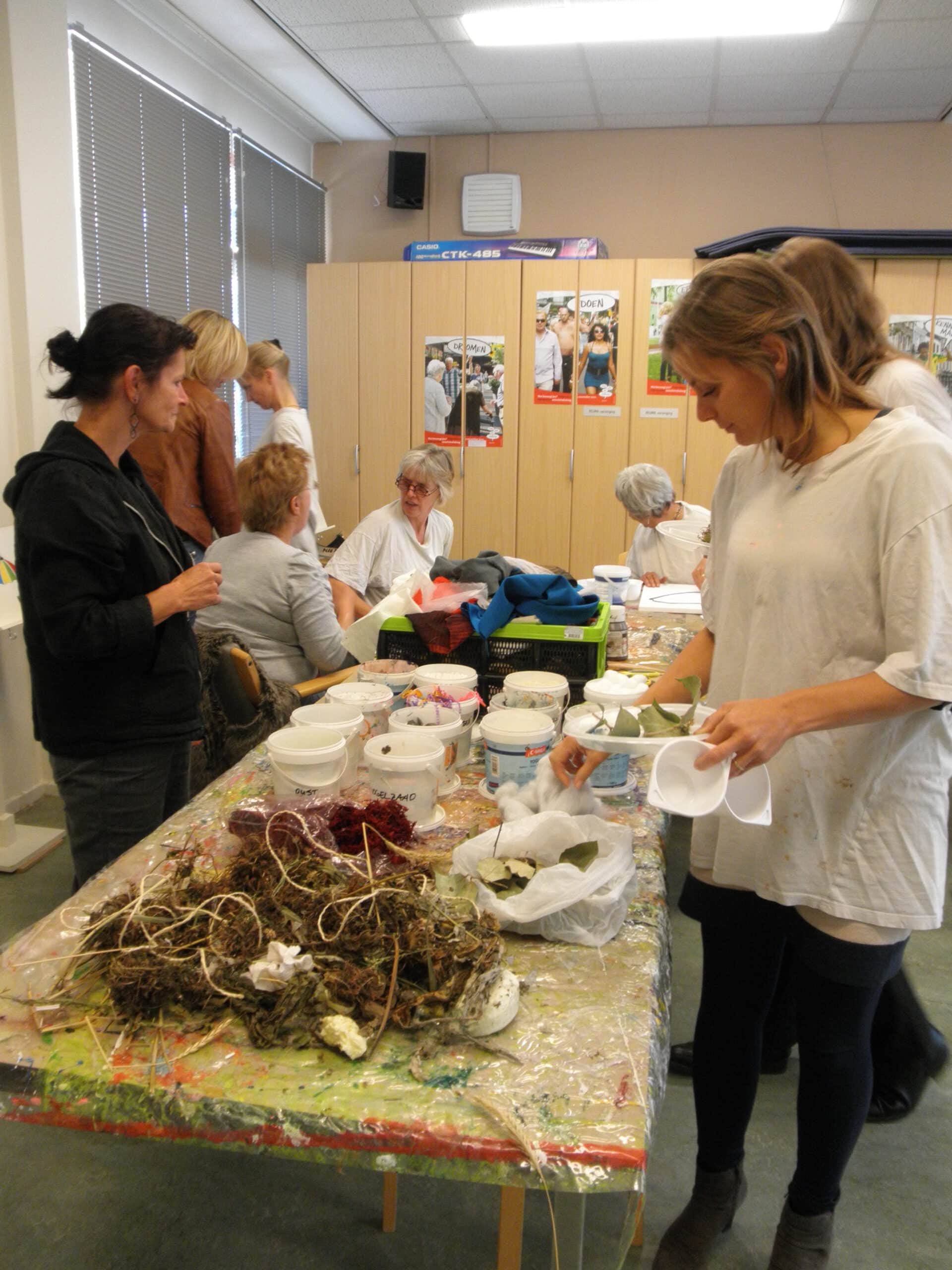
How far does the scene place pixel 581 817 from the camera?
4.45ft

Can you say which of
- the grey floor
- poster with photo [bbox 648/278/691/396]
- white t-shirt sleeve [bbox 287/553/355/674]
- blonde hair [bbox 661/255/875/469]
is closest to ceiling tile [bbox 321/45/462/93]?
poster with photo [bbox 648/278/691/396]

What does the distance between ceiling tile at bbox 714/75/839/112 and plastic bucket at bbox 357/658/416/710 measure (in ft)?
12.6

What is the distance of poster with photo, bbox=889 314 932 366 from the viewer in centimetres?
472

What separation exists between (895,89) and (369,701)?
447 centimetres

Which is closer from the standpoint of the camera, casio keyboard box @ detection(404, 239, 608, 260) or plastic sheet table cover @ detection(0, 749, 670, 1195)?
plastic sheet table cover @ detection(0, 749, 670, 1195)

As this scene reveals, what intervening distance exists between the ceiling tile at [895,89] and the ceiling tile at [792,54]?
184mm

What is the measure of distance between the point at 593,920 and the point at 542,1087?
283mm

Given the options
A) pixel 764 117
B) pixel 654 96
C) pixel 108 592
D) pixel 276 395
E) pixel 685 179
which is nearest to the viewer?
pixel 108 592

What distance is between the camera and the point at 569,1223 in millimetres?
954

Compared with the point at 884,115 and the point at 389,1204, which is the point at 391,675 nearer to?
the point at 389,1204

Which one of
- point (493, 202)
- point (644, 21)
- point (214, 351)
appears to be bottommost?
point (214, 351)

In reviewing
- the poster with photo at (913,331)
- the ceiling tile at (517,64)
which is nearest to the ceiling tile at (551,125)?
the ceiling tile at (517,64)

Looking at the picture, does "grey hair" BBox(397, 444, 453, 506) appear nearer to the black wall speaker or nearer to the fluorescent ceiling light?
the fluorescent ceiling light

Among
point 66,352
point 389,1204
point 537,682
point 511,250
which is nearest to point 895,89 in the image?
point 511,250
